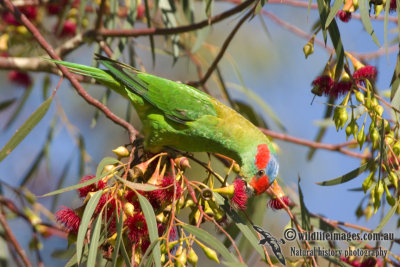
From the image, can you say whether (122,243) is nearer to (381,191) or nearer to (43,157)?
(381,191)

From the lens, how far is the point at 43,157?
3.66m

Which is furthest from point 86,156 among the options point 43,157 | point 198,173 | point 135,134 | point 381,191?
point 381,191

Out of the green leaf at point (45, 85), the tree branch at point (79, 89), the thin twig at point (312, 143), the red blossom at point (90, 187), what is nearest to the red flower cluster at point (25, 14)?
the green leaf at point (45, 85)

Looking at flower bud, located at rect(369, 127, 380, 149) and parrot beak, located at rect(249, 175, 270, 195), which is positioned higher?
flower bud, located at rect(369, 127, 380, 149)

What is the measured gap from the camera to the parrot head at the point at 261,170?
7.52ft

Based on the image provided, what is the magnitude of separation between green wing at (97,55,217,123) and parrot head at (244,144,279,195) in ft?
1.25

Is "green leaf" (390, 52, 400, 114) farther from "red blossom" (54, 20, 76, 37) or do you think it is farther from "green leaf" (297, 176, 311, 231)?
"red blossom" (54, 20, 76, 37)

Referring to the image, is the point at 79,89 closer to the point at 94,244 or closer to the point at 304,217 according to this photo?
the point at 94,244

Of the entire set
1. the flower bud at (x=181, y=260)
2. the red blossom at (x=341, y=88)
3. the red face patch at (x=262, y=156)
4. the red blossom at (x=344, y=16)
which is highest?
the red blossom at (x=344, y=16)

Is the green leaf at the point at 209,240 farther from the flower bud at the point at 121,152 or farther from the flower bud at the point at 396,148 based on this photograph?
the flower bud at the point at 396,148

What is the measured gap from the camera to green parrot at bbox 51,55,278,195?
2344mm

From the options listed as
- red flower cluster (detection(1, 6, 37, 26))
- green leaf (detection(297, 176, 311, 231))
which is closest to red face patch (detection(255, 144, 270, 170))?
green leaf (detection(297, 176, 311, 231))

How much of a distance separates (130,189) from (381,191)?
0.98 m

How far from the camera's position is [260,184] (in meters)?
2.29
